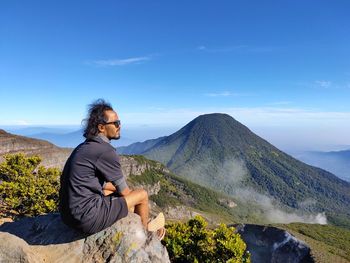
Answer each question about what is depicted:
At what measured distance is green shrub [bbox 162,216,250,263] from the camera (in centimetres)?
3060

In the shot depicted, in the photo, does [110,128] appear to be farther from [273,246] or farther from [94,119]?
[273,246]

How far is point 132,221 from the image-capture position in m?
11.9

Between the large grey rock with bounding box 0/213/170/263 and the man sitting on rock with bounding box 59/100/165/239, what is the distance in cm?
51

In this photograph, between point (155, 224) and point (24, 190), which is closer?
point (155, 224)

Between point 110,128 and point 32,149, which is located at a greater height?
point 110,128

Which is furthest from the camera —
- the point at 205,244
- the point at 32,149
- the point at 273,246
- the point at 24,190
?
the point at 32,149

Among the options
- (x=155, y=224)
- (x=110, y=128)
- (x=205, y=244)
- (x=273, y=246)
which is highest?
(x=110, y=128)

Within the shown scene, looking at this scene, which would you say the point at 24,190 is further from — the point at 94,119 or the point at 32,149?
the point at 32,149

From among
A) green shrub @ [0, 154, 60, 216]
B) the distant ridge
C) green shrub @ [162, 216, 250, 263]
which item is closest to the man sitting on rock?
green shrub @ [162, 216, 250, 263]

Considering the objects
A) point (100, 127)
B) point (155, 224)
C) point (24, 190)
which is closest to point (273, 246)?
point (24, 190)

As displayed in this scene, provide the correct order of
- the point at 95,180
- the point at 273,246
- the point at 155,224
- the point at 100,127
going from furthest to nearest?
the point at 273,246
the point at 155,224
the point at 100,127
the point at 95,180

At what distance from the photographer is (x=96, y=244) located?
37.7 feet

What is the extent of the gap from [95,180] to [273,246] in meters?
134

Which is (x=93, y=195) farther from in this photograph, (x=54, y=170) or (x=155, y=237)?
(x=54, y=170)
